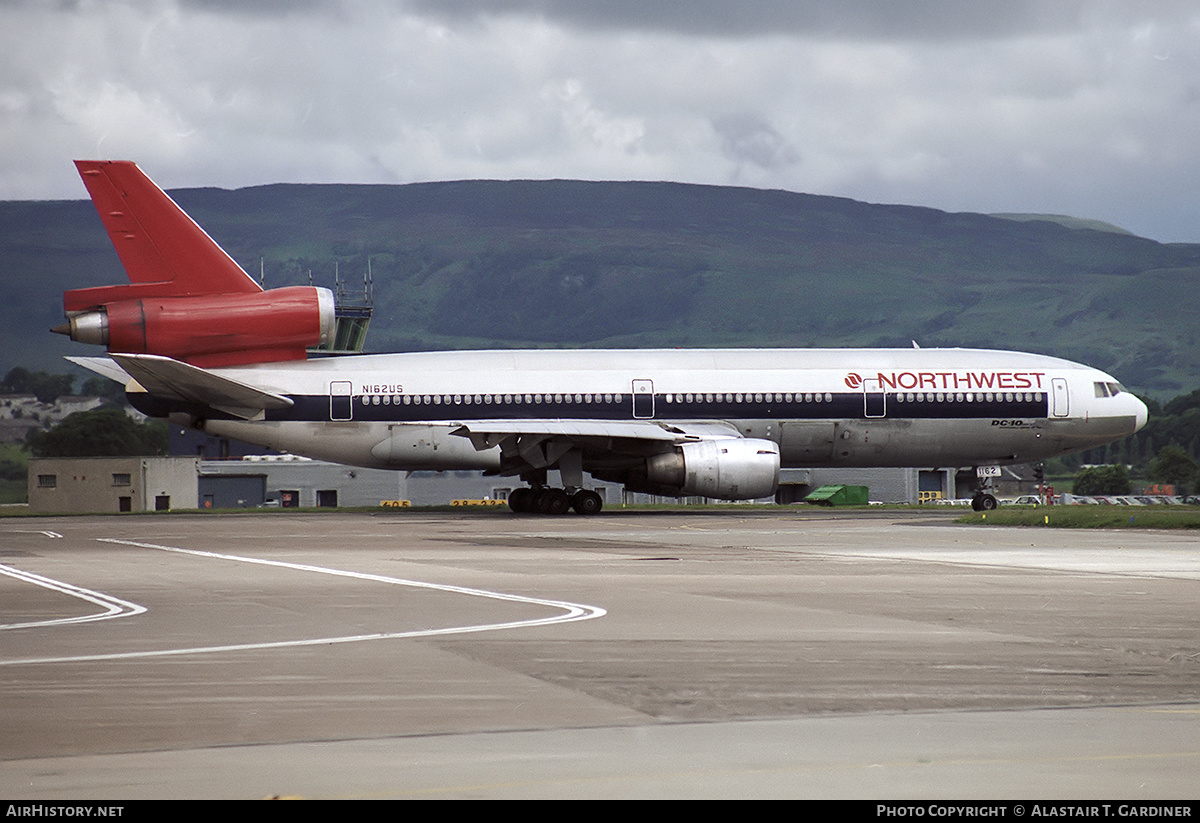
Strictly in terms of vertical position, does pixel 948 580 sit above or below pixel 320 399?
below

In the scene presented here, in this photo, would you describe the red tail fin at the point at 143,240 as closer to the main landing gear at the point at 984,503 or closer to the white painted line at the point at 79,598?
the white painted line at the point at 79,598

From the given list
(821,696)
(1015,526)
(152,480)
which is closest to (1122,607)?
(821,696)

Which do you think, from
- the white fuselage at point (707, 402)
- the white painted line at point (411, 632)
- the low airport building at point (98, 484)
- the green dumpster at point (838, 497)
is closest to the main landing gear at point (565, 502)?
the white fuselage at point (707, 402)

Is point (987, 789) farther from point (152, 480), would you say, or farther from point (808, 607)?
point (152, 480)

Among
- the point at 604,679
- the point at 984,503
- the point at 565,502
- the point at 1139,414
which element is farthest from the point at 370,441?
the point at 604,679

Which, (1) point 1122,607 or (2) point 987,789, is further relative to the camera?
(1) point 1122,607

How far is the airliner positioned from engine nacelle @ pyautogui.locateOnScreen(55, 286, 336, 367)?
0.04 m

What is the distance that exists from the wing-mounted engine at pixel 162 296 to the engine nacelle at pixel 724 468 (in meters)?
11.8

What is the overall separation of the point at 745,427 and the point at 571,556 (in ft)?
65.1

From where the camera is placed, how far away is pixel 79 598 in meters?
16.8

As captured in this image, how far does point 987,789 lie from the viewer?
6762mm

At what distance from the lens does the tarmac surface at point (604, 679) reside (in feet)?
23.5

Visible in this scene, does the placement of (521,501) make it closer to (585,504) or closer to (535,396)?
(585,504)

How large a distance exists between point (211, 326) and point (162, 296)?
5.12ft
